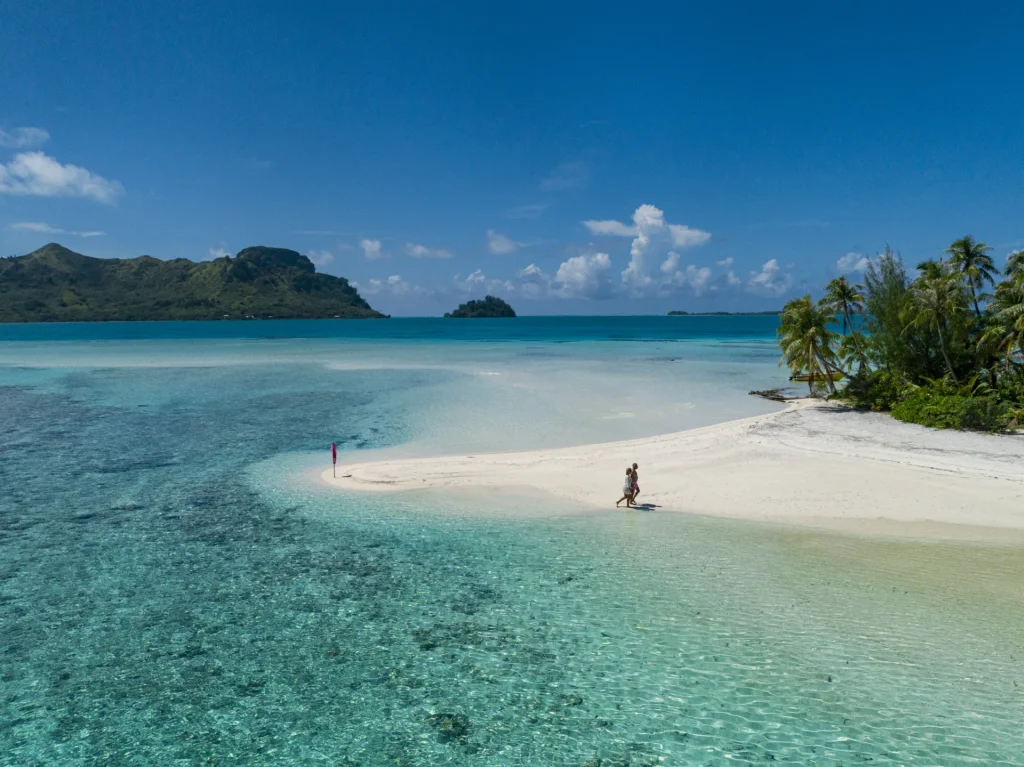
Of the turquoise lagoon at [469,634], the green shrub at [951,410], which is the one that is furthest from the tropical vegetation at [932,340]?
the turquoise lagoon at [469,634]

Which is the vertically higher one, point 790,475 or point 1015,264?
point 1015,264

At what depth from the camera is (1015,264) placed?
28.8m

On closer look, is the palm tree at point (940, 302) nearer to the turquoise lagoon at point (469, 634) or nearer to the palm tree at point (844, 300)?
the palm tree at point (844, 300)

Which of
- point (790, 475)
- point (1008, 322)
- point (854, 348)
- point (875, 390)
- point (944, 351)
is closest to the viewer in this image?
point (790, 475)

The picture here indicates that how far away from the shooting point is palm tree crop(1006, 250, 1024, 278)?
2808 centimetres

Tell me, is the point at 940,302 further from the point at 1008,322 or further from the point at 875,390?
the point at 875,390

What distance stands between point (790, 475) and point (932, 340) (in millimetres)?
18461

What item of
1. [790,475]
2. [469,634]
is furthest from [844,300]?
[469,634]

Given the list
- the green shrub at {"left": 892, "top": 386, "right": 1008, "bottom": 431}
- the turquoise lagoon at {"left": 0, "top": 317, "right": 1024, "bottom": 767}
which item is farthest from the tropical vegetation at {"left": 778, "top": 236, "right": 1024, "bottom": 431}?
the turquoise lagoon at {"left": 0, "top": 317, "right": 1024, "bottom": 767}

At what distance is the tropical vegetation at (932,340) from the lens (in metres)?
27.3

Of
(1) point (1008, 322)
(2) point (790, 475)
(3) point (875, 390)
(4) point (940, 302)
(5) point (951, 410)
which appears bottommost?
(2) point (790, 475)

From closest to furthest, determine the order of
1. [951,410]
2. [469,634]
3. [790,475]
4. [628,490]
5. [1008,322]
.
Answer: [469,634] → [628,490] → [790,475] → [951,410] → [1008,322]

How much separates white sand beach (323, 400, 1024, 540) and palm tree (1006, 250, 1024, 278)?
9068mm

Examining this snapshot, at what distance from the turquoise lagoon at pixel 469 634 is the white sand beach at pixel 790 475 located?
1331 mm
